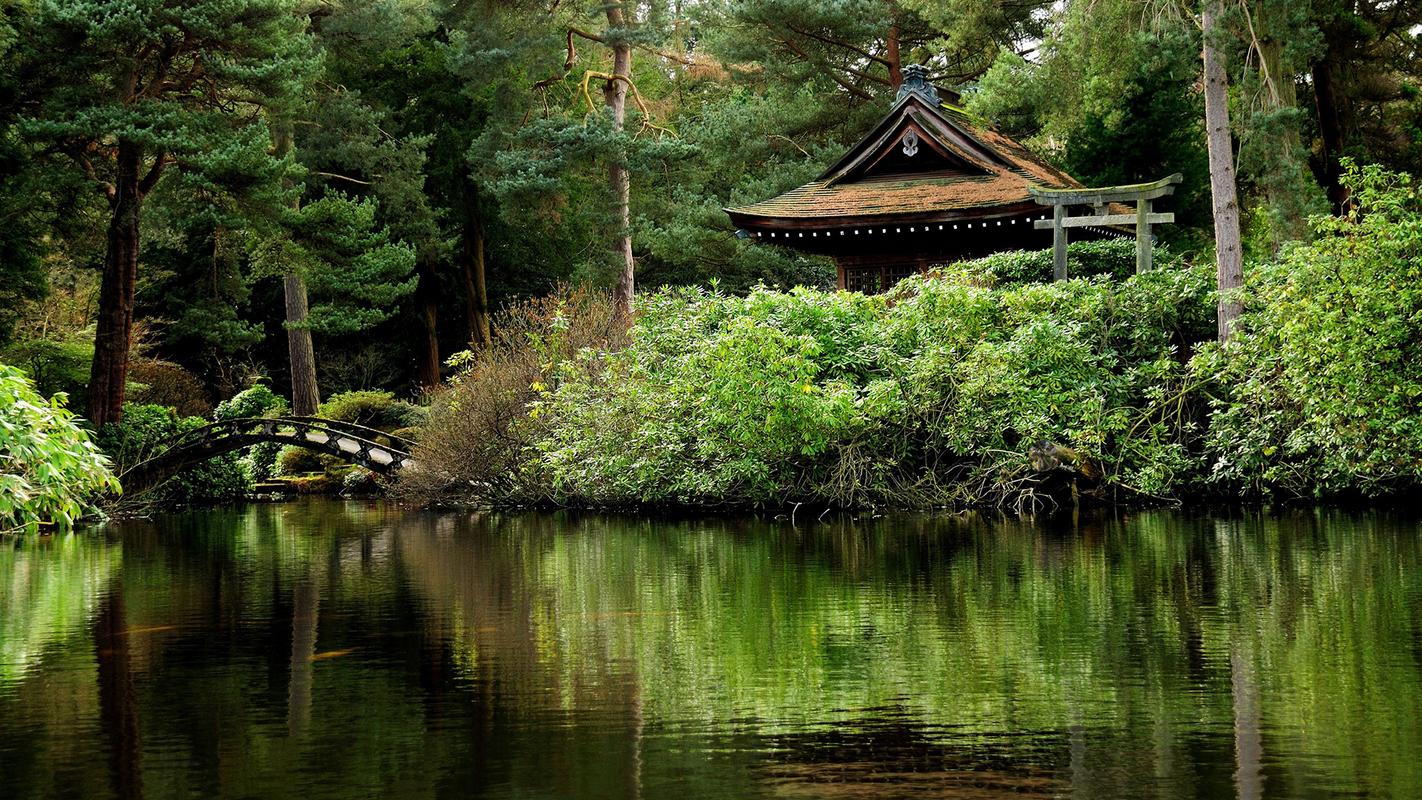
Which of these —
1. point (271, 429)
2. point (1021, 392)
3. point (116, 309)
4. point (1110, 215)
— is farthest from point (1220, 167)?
point (116, 309)

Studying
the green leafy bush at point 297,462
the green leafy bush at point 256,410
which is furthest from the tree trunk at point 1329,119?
the green leafy bush at point 256,410

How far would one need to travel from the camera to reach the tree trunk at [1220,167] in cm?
1862

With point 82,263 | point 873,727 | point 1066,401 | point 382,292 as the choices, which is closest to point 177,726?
point 873,727

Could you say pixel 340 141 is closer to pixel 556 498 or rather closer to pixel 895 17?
pixel 895 17

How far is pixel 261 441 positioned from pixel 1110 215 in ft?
49.1

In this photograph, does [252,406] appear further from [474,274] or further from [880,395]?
[880,395]

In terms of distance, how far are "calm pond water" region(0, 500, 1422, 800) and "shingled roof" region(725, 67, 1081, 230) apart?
1248cm

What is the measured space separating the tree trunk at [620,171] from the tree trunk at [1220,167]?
16.4 m

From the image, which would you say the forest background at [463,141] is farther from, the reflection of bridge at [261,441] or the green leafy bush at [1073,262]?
the green leafy bush at [1073,262]

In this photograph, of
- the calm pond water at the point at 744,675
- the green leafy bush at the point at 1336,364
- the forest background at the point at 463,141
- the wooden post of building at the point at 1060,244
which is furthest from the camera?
the forest background at the point at 463,141

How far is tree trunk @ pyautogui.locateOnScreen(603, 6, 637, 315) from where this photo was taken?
34.1 metres

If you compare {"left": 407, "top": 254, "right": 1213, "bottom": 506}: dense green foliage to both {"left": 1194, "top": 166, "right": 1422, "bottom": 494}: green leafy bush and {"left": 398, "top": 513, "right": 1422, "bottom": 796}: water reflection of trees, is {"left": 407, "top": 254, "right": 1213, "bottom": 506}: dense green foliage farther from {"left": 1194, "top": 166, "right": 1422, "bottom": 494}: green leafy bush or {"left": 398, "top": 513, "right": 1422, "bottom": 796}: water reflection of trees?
{"left": 398, "top": 513, "right": 1422, "bottom": 796}: water reflection of trees

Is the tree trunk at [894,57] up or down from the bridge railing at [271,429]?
up

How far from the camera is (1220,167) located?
19531mm
